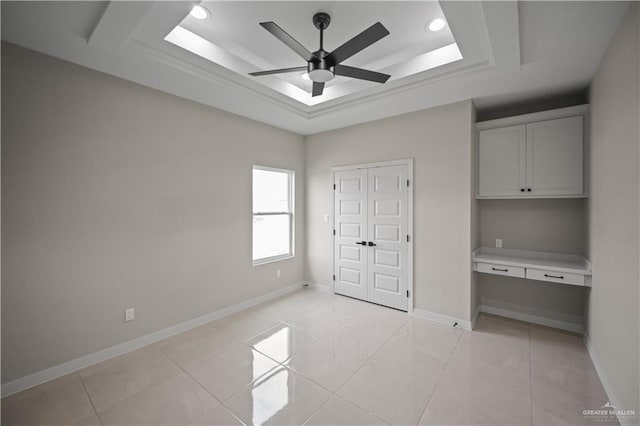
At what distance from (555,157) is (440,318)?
2313mm

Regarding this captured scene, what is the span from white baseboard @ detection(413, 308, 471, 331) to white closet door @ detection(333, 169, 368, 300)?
0.84m

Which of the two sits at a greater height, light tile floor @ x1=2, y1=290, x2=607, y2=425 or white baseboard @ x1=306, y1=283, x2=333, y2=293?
white baseboard @ x1=306, y1=283, x2=333, y2=293

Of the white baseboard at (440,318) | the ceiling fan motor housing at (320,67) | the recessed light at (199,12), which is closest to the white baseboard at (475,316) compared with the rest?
the white baseboard at (440,318)

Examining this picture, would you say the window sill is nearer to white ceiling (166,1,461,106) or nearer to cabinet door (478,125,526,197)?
white ceiling (166,1,461,106)

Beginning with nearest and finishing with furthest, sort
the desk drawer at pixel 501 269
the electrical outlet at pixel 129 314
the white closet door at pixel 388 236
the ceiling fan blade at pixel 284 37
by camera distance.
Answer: the ceiling fan blade at pixel 284 37, the electrical outlet at pixel 129 314, the desk drawer at pixel 501 269, the white closet door at pixel 388 236

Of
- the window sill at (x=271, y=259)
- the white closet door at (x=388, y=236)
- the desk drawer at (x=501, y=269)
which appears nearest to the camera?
the desk drawer at (x=501, y=269)

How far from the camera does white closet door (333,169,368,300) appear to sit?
4180mm

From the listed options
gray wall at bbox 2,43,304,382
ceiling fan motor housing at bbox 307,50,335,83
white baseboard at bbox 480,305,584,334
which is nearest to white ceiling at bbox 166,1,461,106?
ceiling fan motor housing at bbox 307,50,335,83

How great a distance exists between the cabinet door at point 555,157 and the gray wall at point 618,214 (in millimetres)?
374

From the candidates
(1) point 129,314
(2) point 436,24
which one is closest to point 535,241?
(2) point 436,24

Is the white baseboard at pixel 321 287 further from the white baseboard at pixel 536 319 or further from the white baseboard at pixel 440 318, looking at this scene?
the white baseboard at pixel 536 319

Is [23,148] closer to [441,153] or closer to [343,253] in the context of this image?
[343,253]

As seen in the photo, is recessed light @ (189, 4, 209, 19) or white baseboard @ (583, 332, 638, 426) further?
recessed light @ (189, 4, 209, 19)

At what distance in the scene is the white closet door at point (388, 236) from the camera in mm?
3795
